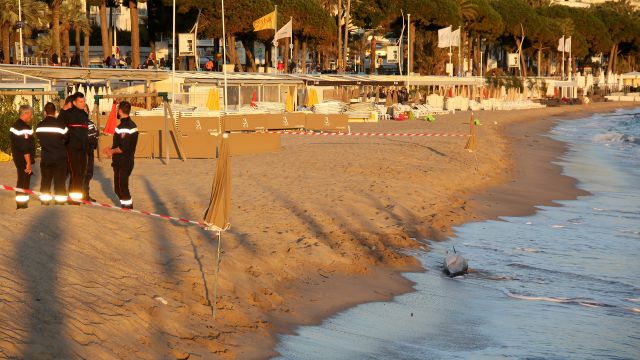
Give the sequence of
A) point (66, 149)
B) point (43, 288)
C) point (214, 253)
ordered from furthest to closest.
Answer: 1. point (66, 149)
2. point (214, 253)
3. point (43, 288)

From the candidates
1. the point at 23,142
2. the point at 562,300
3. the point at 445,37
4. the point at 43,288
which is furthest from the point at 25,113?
the point at 445,37

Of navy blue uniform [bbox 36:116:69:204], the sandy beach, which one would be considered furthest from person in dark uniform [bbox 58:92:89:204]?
the sandy beach

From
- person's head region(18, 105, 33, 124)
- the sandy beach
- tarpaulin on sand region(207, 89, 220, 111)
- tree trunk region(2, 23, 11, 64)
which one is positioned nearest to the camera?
the sandy beach

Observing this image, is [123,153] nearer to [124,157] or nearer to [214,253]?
[124,157]

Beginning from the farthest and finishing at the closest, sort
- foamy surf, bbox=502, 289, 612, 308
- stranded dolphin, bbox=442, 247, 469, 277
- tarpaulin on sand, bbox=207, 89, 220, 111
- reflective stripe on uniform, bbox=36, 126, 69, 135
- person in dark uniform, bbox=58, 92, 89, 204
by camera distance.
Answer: tarpaulin on sand, bbox=207, 89, 220, 111, person in dark uniform, bbox=58, 92, 89, 204, reflective stripe on uniform, bbox=36, 126, 69, 135, stranded dolphin, bbox=442, 247, 469, 277, foamy surf, bbox=502, 289, 612, 308

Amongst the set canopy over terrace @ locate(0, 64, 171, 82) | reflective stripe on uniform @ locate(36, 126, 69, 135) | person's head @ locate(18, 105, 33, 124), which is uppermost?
canopy over terrace @ locate(0, 64, 171, 82)

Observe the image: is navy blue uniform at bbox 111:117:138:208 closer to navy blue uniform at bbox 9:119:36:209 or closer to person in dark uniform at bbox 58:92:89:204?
person in dark uniform at bbox 58:92:89:204

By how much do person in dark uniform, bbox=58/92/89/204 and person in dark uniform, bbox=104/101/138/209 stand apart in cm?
43

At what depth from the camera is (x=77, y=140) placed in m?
13.0

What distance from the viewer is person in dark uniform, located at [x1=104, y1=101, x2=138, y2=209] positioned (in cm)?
1336

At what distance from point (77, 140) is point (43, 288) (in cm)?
517

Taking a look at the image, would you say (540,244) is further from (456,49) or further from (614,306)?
(456,49)

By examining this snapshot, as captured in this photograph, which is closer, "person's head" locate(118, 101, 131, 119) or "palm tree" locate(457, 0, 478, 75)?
"person's head" locate(118, 101, 131, 119)

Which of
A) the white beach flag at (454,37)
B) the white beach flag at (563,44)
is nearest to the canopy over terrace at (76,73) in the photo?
the white beach flag at (454,37)
